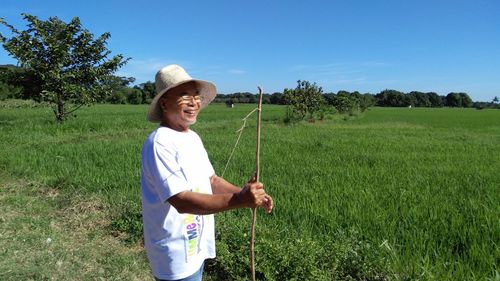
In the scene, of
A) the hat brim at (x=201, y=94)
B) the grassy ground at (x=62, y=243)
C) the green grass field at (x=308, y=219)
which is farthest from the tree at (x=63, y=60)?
the hat brim at (x=201, y=94)

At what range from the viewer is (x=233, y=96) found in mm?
2543

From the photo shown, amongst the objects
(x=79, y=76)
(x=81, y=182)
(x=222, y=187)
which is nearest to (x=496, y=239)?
(x=222, y=187)

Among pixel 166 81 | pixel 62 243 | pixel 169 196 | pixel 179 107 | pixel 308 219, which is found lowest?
pixel 62 243

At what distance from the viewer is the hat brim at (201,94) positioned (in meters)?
2.01

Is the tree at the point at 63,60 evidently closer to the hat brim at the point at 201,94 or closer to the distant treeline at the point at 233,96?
the distant treeline at the point at 233,96

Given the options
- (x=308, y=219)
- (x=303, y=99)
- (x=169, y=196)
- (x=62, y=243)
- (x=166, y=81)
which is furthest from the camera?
(x=303, y=99)

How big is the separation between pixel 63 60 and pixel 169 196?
16024mm

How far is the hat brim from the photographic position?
2010 millimetres

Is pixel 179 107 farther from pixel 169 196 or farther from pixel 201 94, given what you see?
pixel 169 196

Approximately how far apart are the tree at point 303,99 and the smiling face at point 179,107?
2411 cm

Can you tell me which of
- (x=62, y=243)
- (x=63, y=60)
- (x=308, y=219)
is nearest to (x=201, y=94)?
(x=308, y=219)

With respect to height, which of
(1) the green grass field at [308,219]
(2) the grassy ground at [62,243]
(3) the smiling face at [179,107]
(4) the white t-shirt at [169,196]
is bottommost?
(2) the grassy ground at [62,243]

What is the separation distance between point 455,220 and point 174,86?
11.4ft

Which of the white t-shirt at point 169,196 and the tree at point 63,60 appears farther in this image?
the tree at point 63,60
